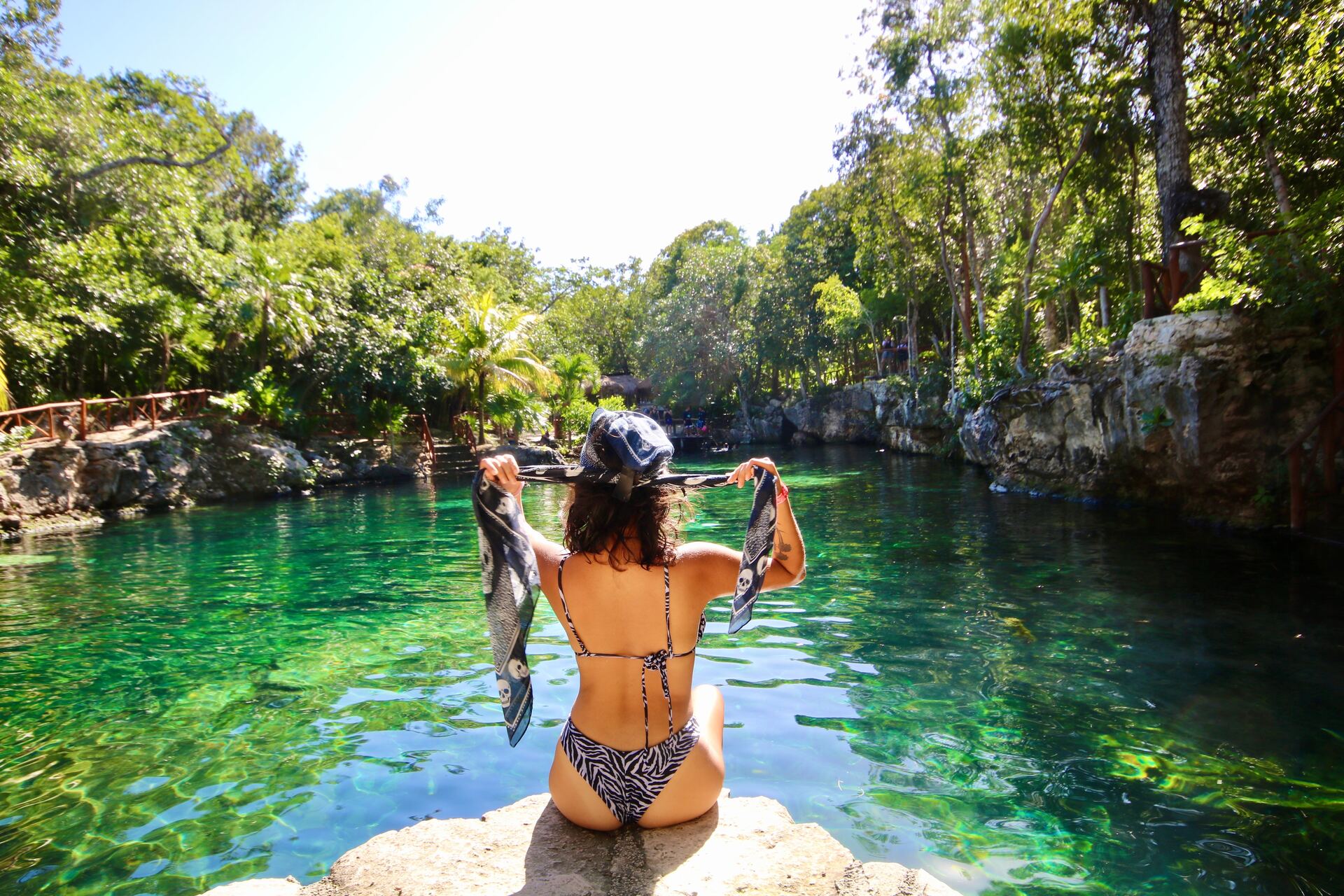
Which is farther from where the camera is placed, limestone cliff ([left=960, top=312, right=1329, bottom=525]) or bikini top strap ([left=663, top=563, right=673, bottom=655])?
limestone cliff ([left=960, top=312, right=1329, bottom=525])

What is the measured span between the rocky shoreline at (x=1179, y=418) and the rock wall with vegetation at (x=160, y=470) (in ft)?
61.3

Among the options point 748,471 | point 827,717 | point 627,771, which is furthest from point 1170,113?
point 627,771

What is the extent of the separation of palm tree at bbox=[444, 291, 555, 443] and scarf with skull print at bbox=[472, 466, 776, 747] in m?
26.0

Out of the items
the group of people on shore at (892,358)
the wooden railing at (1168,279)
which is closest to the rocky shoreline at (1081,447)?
the wooden railing at (1168,279)

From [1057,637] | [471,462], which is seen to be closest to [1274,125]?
[1057,637]

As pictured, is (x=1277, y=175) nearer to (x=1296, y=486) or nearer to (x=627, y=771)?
(x=1296, y=486)

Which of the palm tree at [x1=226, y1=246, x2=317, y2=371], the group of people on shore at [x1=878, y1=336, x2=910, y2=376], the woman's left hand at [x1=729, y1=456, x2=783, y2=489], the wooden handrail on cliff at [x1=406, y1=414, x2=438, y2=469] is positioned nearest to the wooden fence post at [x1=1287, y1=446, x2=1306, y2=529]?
the woman's left hand at [x1=729, y1=456, x2=783, y2=489]

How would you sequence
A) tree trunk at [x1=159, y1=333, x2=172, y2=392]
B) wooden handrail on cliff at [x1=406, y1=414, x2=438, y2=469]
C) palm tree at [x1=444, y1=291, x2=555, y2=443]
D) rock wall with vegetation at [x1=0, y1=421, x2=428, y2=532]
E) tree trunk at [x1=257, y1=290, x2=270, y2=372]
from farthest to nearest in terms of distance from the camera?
palm tree at [x1=444, y1=291, x2=555, y2=443]
wooden handrail on cliff at [x1=406, y1=414, x2=438, y2=469]
tree trunk at [x1=257, y1=290, x2=270, y2=372]
tree trunk at [x1=159, y1=333, x2=172, y2=392]
rock wall with vegetation at [x1=0, y1=421, x2=428, y2=532]

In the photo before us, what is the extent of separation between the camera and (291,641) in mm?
6867

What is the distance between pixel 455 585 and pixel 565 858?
22.8 ft

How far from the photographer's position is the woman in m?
2.52

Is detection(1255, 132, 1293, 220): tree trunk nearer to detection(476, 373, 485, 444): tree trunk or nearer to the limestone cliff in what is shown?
the limestone cliff

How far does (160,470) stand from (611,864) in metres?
19.8

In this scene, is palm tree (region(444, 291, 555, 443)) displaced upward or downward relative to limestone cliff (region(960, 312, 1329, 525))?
upward
